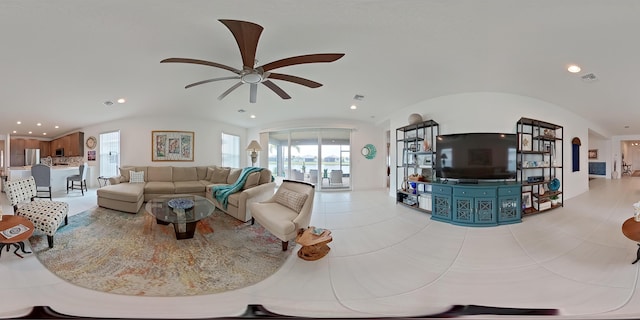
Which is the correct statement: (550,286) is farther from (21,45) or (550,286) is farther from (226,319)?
(21,45)

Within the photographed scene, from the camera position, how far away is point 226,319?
95 centimetres

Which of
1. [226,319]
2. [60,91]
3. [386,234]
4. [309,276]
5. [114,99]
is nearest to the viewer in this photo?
[226,319]

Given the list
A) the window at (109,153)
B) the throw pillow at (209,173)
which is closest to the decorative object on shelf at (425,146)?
the throw pillow at (209,173)

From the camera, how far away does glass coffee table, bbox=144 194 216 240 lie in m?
2.31

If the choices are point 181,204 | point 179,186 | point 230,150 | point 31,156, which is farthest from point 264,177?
point 31,156

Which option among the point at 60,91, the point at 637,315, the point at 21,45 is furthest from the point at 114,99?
the point at 637,315

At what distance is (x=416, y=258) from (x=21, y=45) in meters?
4.03

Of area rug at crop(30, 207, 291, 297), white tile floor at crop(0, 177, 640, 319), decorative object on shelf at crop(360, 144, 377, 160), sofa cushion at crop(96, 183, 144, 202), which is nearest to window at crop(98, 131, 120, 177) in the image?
sofa cushion at crop(96, 183, 144, 202)

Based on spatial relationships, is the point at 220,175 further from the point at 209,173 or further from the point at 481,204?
the point at 481,204

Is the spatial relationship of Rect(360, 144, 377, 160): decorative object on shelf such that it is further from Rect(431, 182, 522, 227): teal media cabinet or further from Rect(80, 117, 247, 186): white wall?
Rect(80, 117, 247, 186): white wall

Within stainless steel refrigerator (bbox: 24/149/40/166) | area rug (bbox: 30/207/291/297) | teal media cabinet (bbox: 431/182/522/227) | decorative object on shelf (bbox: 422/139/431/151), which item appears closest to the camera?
area rug (bbox: 30/207/291/297)

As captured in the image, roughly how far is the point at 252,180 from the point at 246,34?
97.5 inches

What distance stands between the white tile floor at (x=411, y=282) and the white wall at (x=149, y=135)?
366cm

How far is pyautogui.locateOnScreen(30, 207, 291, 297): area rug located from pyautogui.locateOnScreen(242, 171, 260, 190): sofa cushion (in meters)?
0.79
